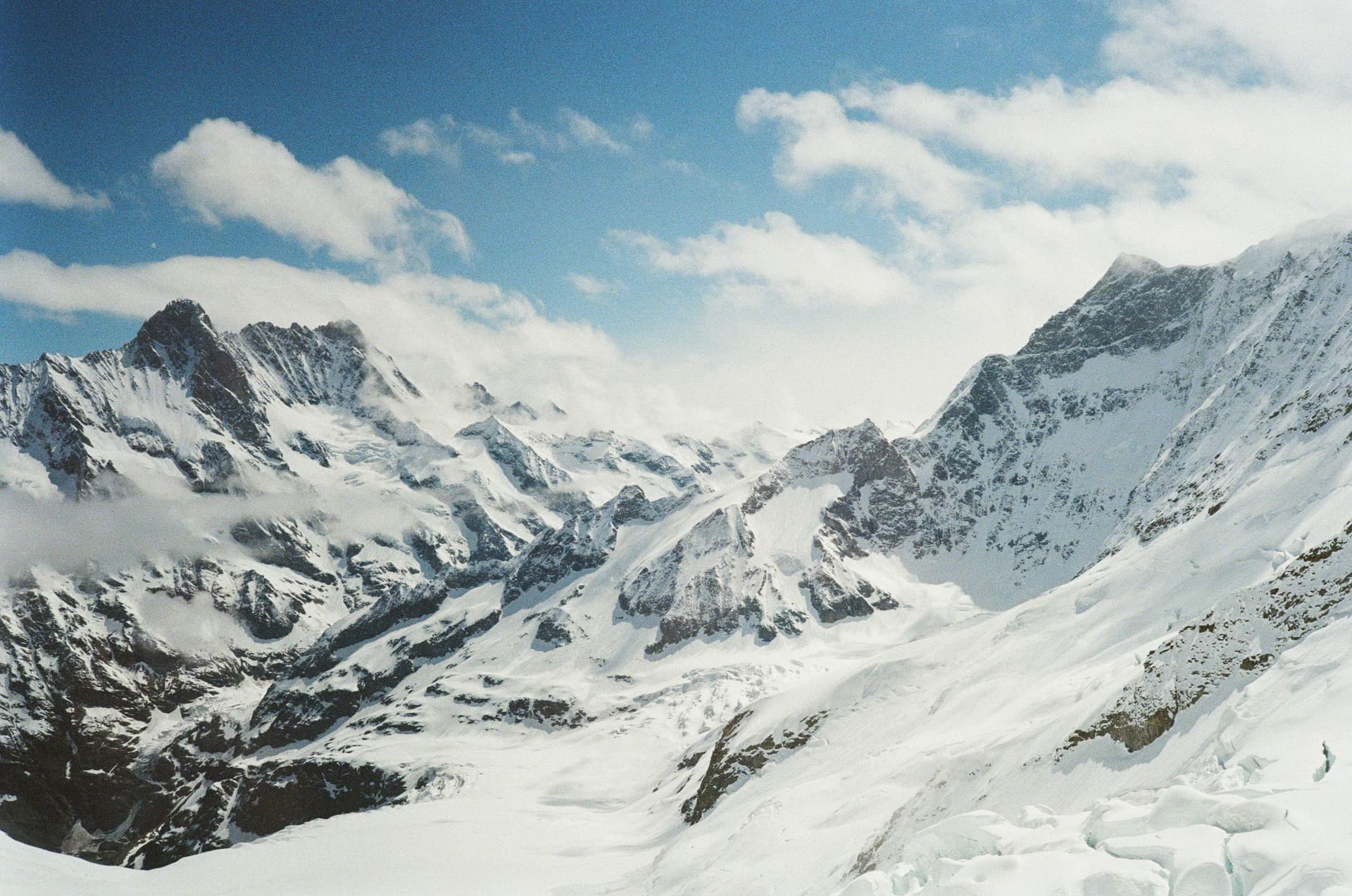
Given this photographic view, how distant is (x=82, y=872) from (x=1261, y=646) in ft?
140

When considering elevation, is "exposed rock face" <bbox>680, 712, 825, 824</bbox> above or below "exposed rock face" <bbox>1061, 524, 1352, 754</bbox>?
below

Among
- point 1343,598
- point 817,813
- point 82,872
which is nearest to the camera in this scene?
point 1343,598

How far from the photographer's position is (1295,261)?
195 m

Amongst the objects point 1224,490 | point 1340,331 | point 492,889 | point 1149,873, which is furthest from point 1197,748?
point 1340,331

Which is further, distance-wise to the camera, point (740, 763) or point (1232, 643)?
point (740, 763)

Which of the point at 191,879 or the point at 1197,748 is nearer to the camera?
the point at 1197,748

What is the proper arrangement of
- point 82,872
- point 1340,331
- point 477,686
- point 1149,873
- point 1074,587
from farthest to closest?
point 477,686 < point 1340,331 < point 1074,587 < point 82,872 < point 1149,873

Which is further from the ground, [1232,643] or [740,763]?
[1232,643]

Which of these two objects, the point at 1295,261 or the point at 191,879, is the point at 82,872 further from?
the point at 1295,261

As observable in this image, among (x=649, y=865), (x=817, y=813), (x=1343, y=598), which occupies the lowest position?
(x=649, y=865)

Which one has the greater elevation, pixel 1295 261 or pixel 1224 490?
pixel 1295 261

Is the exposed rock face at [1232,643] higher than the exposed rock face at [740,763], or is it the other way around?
the exposed rock face at [1232,643]

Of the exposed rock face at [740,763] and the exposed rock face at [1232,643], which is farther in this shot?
the exposed rock face at [740,763]

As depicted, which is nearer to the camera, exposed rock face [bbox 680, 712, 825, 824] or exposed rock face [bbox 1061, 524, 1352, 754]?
exposed rock face [bbox 1061, 524, 1352, 754]
